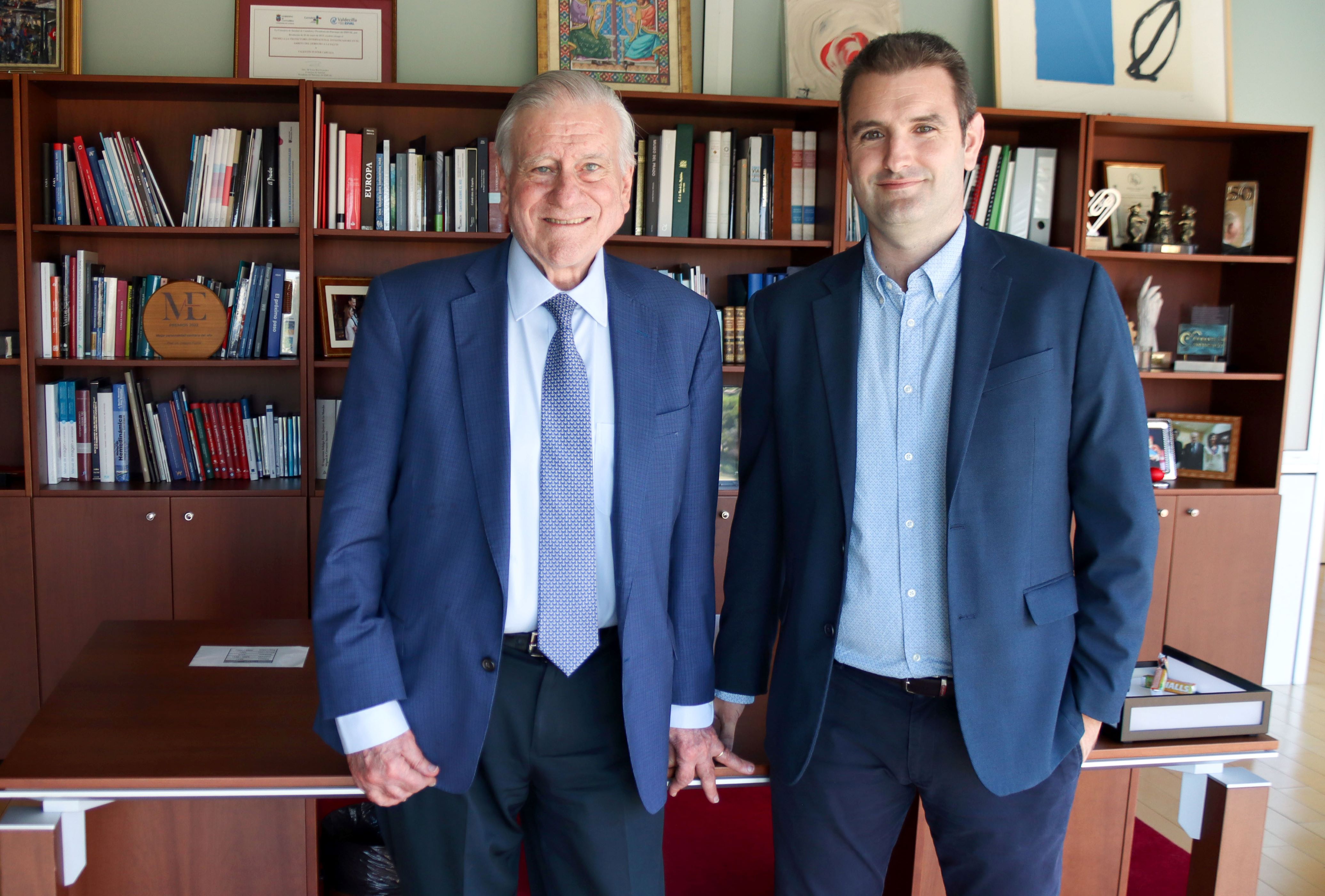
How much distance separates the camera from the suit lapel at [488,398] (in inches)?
48.1

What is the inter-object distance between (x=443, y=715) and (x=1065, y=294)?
1.02 m

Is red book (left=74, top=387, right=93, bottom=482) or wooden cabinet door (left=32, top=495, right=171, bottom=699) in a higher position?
red book (left=74, top=387, right=93, bottom=482)

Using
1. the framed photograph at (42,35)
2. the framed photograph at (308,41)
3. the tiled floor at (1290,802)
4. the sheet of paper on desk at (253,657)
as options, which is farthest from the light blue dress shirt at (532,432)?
the framed photograph at (42,35)

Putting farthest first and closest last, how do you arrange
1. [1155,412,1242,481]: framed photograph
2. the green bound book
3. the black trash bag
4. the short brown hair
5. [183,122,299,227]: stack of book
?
[1155,412,1242,481]: framed photograph, the green bound book, [183,122,299,227]: stack of book, the black trash bag, the short brown hair

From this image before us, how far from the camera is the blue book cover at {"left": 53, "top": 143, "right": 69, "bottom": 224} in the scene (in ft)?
10.9

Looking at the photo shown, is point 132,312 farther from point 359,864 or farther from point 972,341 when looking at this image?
point 972,341

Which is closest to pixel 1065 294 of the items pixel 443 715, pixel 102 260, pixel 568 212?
pixel 568 212

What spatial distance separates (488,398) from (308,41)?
294cm

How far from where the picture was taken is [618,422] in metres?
1.28

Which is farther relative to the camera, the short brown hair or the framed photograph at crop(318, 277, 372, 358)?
the framed photograph at crop(318, 277, 372, 358)

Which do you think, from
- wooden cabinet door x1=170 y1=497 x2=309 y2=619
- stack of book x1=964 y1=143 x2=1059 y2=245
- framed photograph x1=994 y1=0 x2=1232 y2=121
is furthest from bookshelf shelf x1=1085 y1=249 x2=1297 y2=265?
wooden cabinet door x1=170 y1=497 x2=309 y2=619

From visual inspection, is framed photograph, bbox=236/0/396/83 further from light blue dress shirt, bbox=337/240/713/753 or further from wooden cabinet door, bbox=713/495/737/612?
light blue dress shirt, bbox=337/240/713/753

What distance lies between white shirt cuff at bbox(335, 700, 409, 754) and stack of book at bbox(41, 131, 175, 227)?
111 inches

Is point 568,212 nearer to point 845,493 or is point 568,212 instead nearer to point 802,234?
point 845,493
